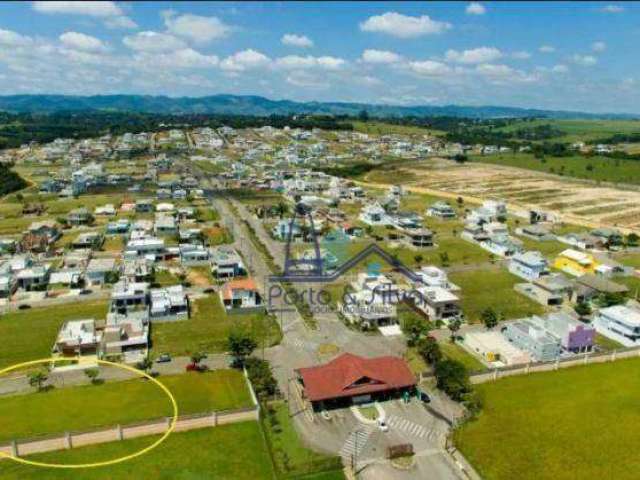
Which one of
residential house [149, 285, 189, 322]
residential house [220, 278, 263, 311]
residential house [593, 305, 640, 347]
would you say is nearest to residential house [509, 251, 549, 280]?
residential house [593, 305, 640, 347]

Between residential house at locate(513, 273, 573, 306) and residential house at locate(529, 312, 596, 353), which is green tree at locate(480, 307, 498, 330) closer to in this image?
residential house at locate(529, 312, 596, 353)

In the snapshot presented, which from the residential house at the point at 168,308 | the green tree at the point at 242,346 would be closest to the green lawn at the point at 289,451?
the green tree at the point at 242,346

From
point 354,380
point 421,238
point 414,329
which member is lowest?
point 414,329

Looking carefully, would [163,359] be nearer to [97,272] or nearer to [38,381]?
[38,381]

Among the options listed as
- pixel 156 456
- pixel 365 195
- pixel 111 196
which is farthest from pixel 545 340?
pixel 111 196

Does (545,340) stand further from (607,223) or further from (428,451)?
(607,223)

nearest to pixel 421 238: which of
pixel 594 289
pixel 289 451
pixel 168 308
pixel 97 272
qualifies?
pixel 594 289
